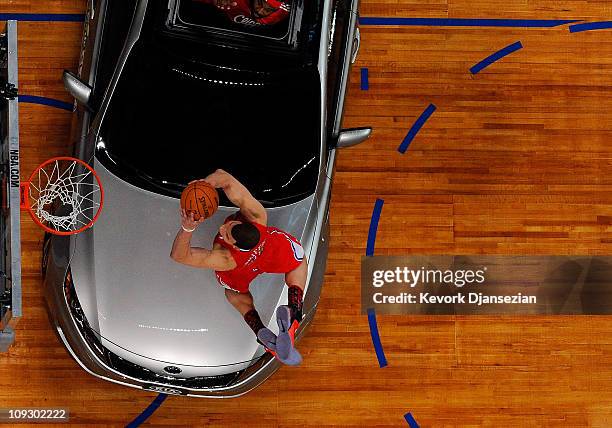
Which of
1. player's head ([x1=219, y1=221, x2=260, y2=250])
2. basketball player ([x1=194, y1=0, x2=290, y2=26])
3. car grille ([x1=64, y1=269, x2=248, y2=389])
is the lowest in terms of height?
car grille ([x1=64, y1=269, x2=248, y2=389])

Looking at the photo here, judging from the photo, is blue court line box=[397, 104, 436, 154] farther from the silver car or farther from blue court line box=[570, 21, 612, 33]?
blue court line box=[570, 21, 612, 33]

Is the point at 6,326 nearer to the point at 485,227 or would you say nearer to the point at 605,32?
the point at 485,227

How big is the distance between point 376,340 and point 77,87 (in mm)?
2986

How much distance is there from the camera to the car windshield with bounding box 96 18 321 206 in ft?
15.6

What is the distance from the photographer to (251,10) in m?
4.86

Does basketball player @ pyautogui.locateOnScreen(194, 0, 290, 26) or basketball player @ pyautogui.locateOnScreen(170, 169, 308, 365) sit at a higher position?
basketball player @ pyautogui.locateOnScreen(194, 0, 290, 26)

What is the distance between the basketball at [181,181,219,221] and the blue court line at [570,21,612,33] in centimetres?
366

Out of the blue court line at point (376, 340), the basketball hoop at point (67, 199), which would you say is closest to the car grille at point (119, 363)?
the basketball hoop at point (67, 199)

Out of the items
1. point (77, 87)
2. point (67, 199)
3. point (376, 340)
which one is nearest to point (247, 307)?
point (67, 199)

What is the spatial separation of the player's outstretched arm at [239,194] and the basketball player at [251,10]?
102 centimetres

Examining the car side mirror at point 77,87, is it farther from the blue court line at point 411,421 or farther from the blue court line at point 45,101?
the blue court line at point 411,421

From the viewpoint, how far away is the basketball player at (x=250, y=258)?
442 centimetres

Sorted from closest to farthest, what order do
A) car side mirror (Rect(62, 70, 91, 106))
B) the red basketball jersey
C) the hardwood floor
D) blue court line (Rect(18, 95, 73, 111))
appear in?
the red basketball jersey → car side mirror (Rect(62, 70, 91, 106)) → blue court line (Rect(18, 95, 73, 111)) → the hardwood floor

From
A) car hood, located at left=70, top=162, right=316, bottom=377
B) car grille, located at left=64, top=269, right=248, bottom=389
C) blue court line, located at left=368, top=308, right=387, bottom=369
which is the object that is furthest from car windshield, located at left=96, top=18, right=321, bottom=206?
blue court line, located at left=368, top=308, right=387, bottom=369
